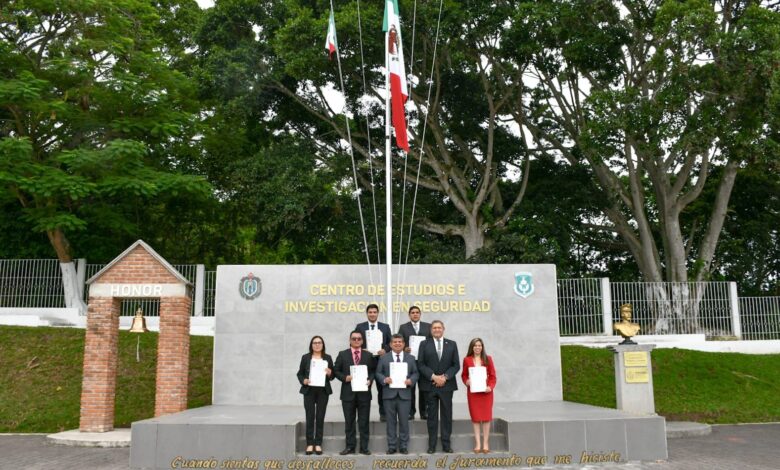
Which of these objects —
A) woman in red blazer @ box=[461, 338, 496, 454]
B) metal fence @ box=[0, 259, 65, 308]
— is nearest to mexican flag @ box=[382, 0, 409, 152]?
woman in red blazer @ box=[461, 338, 496, 454]

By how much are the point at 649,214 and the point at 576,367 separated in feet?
46.7

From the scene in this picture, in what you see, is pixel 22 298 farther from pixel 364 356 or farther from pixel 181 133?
pixel 364 356

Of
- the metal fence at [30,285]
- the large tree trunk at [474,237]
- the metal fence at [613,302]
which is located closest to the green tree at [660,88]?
the metal fence at [613,302]

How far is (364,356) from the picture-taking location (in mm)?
8844

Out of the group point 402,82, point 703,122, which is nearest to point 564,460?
point 402,82

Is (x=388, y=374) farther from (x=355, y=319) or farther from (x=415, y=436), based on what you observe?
(x=355, y=319)

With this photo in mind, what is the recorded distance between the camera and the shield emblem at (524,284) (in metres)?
14.0

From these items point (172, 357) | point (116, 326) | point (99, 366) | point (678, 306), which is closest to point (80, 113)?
point (116, 326)

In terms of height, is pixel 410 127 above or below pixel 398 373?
above

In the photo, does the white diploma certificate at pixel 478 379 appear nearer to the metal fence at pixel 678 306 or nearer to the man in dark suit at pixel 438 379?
the man in dark suit at pixel 438 379

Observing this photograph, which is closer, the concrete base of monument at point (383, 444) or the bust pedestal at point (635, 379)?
the concrete base of monument at point (383, 444)

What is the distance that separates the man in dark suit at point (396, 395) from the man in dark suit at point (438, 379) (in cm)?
21

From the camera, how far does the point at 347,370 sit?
8766 mm

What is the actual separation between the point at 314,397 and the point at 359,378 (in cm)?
62
